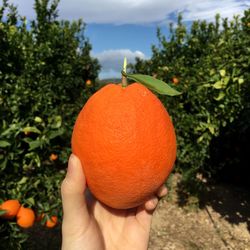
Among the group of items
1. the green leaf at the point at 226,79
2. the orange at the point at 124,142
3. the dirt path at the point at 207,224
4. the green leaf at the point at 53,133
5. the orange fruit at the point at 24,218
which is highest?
the green leaf at the point at 226,79

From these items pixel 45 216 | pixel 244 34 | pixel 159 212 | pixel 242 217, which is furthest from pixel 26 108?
pixel 242 217

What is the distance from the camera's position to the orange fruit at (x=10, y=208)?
248cm

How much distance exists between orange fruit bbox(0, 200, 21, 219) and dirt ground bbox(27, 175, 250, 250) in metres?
1.88

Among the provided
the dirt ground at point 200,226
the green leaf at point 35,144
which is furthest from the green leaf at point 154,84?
the dirt ground at point 200,226

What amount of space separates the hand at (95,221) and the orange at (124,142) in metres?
0.11

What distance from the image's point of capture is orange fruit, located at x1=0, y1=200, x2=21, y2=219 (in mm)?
2482

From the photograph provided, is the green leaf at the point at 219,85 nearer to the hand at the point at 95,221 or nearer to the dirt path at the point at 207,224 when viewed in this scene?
the dirt path at the point at 207,224

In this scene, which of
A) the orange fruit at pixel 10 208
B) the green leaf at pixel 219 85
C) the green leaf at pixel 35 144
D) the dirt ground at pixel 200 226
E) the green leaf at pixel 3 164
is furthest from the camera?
the dirt ground at pixel 200 226

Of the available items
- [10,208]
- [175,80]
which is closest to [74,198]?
[10,208]

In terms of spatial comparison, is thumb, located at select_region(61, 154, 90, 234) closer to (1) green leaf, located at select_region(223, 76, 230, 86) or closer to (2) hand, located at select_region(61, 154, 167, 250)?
(2) hand, located at select_region(61, 154, 167, 250)

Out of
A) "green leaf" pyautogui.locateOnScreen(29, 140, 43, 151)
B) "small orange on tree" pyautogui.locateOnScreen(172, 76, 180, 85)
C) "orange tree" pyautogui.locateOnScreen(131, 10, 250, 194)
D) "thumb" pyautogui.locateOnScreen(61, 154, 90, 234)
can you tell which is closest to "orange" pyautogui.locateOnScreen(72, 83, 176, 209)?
"thumb" pyautogui.locateOnScreen(61, 154, 90, 234)

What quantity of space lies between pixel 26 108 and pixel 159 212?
2.72 metres

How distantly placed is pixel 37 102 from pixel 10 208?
1.88 meters

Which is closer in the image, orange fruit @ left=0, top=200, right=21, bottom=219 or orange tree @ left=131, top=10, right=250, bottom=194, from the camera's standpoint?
orange fruit @ left=0, top=200, right=21, bottom=219
